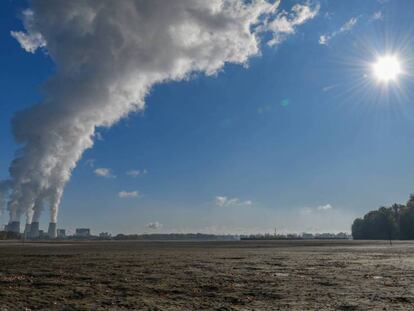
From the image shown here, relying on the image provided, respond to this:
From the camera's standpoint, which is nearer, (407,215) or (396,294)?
(396,294)

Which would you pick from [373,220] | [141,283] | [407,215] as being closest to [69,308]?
[141,283]

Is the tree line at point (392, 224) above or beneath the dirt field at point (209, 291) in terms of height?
above

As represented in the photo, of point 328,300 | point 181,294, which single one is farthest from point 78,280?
point 328,300

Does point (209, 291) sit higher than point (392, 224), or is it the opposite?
point (392, 224)

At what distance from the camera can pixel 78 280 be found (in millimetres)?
24156

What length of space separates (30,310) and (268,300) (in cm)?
981

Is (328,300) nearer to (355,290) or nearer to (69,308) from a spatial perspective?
(355,290)

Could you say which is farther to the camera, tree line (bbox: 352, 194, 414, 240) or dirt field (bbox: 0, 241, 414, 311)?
tree line (bbox: 352, 194, 414, 240)

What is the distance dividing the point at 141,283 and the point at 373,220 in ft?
630

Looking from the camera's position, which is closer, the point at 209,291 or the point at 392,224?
the point at 209,291

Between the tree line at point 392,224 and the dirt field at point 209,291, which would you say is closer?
the dirt field at point 209,291

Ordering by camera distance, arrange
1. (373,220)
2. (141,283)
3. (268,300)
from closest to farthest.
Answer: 1. (268,300)
2. (141,283)
3. (373,220)

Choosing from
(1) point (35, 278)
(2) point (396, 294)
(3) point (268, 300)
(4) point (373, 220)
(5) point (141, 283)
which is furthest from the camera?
(4) point (373, 220)

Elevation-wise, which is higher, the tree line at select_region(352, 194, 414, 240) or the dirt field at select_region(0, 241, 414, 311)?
the tree line at select_region(352, 194, 414, 240)
